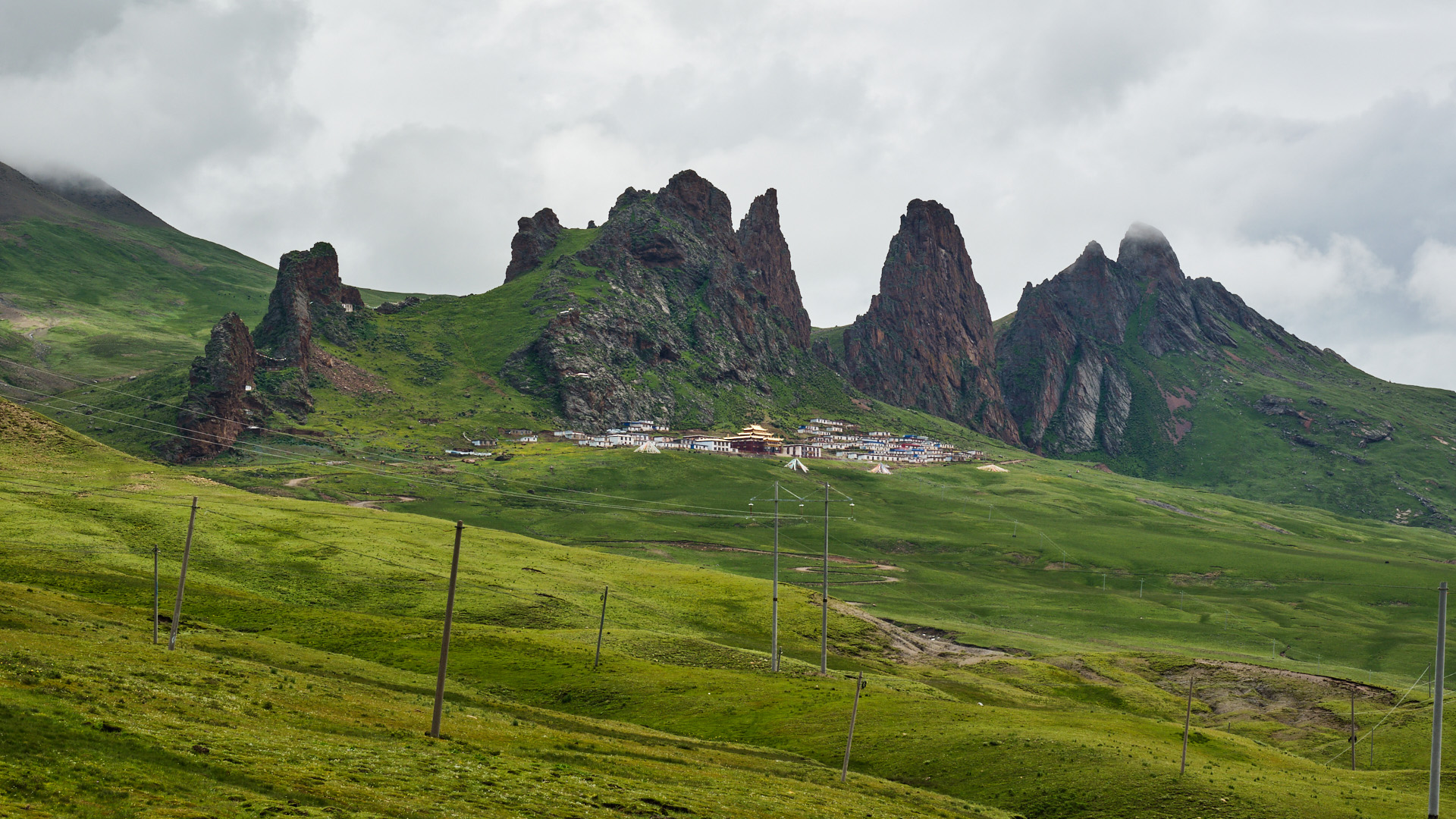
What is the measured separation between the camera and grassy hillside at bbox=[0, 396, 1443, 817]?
42156mm

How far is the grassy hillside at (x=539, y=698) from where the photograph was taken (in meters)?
42.2

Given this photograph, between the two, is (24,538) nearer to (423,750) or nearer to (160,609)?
(160,609)

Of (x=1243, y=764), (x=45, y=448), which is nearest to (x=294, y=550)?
(x=45, y=448)

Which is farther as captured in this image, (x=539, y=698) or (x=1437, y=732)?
(x=539, y=698)

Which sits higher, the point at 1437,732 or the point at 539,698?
the point at 1437,732

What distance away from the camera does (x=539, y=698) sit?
268ft

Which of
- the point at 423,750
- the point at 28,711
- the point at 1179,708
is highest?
the point at 28,711

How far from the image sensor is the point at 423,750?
48906 millimetres

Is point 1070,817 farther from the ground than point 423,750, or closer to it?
closer to it

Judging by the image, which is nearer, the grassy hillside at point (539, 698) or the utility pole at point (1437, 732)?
the grassy hillside at point (539, 698)

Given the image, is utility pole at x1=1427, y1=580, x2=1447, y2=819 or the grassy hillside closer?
the grassy hillside

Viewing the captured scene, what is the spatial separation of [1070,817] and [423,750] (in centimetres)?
4288

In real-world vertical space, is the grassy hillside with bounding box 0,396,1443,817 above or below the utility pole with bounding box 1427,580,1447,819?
below

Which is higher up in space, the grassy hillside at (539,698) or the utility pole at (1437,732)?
the utility pole at (1437,732)
